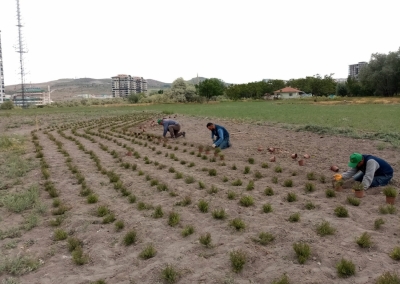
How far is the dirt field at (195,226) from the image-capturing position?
416cm

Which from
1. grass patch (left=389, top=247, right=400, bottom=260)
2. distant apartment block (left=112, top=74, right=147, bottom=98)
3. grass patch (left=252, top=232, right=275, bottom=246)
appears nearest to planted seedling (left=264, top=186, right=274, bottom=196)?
grass patch (left=252, top=232, right=275, bottom=246)

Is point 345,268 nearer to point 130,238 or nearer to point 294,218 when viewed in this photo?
point 294,218

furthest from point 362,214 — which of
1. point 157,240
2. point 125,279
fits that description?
point 125,279

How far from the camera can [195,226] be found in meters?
5.53

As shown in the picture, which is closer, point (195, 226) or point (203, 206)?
point (195, 226)

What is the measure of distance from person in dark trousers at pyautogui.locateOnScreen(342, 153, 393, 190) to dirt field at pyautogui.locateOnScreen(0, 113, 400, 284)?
0.32 meters

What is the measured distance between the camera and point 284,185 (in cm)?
762

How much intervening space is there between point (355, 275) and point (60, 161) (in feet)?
32.3

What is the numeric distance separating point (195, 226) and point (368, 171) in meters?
4.05

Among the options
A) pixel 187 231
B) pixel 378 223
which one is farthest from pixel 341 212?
pixel 187 231

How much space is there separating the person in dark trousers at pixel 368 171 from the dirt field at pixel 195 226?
320mm

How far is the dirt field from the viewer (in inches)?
164

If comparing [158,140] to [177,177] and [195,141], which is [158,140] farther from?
[177,177]

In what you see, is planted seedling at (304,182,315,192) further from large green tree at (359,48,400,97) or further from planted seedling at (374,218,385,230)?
large green tree at (359,48,400,97)
